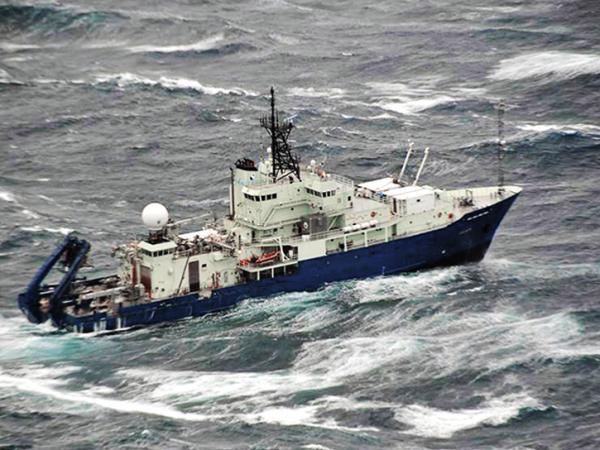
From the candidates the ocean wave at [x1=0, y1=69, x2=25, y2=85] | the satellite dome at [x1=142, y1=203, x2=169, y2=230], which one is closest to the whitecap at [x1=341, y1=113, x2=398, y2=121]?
the ocean wave at [x1=0, y1=69, x2=25, y2=85]

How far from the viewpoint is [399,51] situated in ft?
488

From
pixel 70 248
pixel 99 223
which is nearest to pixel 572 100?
pixel 99 223

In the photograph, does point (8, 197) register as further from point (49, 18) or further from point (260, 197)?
point (49, 18)

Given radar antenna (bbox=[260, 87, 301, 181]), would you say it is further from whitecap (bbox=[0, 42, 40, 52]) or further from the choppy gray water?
whitecap (bbox=[0, 42, 40, 52])

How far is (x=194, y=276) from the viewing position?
9712 cm

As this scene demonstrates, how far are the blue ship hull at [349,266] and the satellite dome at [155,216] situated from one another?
200 inches

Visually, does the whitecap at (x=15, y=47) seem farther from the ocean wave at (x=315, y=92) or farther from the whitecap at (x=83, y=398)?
the whitecap at (x=83, y=398)

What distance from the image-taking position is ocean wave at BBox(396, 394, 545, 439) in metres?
78.1

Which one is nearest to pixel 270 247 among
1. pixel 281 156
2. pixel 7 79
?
pixel 281 156

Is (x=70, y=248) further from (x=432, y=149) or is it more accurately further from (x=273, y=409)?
(x=432, y=149)

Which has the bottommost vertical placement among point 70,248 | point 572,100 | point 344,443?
point 344,443

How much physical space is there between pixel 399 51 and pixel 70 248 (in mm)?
61341

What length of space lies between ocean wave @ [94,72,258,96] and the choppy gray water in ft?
0.95

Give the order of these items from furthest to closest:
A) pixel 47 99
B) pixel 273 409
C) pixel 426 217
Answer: pixel 47 99, pixel 426 217, pixel 273 409
